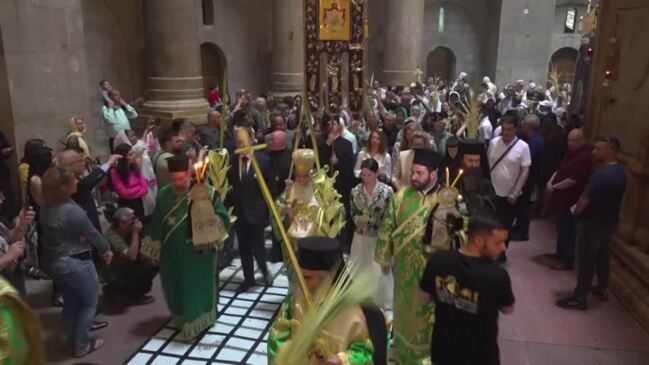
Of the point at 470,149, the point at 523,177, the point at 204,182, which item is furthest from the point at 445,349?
the point at 523,177

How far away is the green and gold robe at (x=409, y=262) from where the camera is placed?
183 inches

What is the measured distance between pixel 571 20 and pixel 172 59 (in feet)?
56.6

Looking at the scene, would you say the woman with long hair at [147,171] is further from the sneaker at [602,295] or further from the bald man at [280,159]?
the sneaker at [602,295]

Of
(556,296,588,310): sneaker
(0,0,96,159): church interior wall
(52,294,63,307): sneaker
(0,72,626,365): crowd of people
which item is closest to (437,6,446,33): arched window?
(0,72,626,365): crowd of people

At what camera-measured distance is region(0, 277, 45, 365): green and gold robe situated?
282 centimetres

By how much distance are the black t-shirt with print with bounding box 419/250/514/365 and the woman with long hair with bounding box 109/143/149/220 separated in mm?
4303

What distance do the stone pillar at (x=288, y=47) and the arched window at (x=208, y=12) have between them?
7.27ft

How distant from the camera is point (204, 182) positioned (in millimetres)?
5281

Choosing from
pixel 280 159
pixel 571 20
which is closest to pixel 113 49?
pixel 280 159

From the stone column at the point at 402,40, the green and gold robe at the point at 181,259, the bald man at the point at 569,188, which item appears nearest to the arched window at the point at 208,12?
the stone column at the point at 402,40

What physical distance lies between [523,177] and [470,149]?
93.5 inches

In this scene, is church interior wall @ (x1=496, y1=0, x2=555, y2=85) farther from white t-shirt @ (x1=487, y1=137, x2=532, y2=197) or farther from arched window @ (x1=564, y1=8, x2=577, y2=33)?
white t-shirt @ (x1=487, y1=137, x2=532, y2=197)

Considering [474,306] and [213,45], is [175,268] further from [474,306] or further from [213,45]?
[213,45]

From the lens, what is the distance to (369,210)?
222 inches
